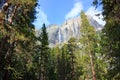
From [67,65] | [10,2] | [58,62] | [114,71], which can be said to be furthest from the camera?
[58,62]

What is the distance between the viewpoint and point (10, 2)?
67.1 ft

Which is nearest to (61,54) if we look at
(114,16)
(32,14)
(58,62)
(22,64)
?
(58,62)

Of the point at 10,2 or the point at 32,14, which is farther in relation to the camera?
the point at 32,14

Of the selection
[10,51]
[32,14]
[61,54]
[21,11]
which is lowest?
[10,51]

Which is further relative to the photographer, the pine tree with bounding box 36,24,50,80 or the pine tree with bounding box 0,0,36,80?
the pine tree with bounding box 36,24,50,80

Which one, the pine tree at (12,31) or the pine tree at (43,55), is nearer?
the pine tree at (12,31)

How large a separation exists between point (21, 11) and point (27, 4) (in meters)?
1.40

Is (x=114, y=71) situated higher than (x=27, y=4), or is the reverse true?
(x=27, y=4)

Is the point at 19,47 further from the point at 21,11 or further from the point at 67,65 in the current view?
the point at 67,65

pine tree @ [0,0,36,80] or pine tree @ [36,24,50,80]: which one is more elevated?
pine tree @ [36,24,50,80]

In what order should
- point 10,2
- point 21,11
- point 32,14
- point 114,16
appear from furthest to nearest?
1. point 32,14
2. point 21,11
3. point 10,2
4. point 114,16

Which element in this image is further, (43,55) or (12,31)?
(43,55)

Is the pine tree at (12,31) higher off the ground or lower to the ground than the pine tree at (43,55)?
lower

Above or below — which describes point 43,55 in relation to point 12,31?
above
